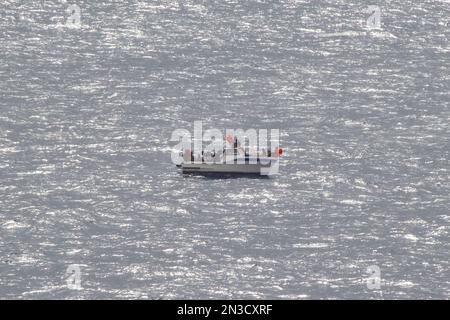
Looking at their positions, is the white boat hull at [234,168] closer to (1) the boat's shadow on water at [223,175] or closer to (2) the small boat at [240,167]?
(2) the small boat at [240,167]

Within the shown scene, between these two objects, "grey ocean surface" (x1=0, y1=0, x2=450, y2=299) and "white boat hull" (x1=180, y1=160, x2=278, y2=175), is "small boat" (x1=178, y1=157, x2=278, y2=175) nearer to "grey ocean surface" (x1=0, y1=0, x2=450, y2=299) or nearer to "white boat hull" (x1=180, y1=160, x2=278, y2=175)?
"white boat hull" (x1=180, y1=160, x2=278, y2=175)

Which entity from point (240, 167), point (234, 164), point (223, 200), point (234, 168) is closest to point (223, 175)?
point (234, 168)

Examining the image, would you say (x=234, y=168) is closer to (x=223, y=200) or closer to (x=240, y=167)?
(x=240, y=167)

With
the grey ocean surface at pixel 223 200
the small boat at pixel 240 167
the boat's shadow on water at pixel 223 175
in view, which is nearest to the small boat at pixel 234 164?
the small boat at pixel 240 167

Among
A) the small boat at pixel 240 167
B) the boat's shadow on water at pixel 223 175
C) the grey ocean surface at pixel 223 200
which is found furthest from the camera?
the boat's shadow on water at pixel 223 175

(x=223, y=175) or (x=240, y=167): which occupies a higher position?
(x=240, y=167)

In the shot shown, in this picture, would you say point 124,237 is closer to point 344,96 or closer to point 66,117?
point 66,117

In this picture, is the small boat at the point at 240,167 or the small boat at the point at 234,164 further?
the small boat at the point at 234,164

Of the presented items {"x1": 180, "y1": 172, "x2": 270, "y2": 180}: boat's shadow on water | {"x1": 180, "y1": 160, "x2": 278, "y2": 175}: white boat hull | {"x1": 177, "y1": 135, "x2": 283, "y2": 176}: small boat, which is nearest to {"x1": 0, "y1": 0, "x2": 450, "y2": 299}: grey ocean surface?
{"x1": 180, "y1": 172, "x2": 270, "y2": 180}: boat's shadow on water

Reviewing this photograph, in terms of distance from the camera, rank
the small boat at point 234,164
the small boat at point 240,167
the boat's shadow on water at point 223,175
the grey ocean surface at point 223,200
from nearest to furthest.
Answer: the grey ocean surface at point 223,200
the small boat at point 240,167
the small boat at point 234,164
the boat's shadow on water at point 223,175

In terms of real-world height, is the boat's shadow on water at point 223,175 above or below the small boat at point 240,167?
below
